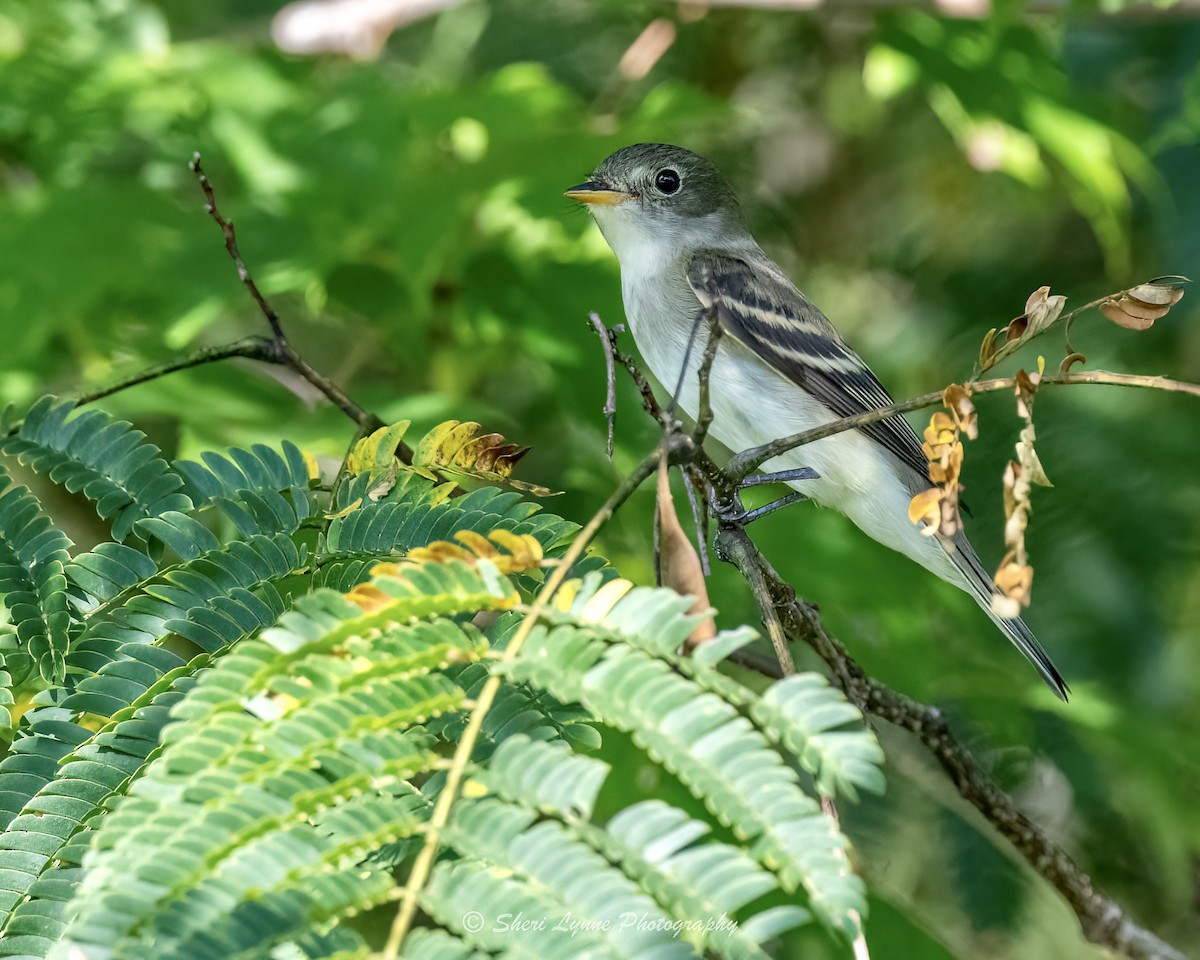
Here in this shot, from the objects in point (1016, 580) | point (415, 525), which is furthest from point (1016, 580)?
point (415, 525)

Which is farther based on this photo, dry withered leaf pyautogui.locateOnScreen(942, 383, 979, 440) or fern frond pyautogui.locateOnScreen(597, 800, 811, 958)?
dry withered leaf pyautogui.locateOnScreen(942, 383, 979, 440)

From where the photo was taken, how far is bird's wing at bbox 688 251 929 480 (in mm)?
3123

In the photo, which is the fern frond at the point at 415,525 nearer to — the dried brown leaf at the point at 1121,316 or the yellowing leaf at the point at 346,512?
the yellowing leaf at the point at 346,512

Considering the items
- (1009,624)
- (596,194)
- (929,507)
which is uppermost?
(596,194)

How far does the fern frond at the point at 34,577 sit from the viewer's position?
1519 millimetres

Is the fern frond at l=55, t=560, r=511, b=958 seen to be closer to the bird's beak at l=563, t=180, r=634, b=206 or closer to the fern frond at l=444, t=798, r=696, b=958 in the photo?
the fern frond at l=444, t=798, r=696, b=958

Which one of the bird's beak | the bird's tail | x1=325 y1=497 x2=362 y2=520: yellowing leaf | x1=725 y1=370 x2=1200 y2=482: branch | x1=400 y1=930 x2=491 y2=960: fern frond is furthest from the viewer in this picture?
the bird's beak

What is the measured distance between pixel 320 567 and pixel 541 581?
1.00 ft

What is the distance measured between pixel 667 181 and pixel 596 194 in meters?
0.43

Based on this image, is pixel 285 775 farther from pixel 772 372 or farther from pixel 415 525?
pixel 772 372

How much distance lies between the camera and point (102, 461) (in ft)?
5.96

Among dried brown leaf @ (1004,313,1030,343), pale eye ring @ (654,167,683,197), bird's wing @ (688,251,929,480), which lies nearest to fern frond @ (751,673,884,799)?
dried brown leaf @ (1004,313,1030,343)

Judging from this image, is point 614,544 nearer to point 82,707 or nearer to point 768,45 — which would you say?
point 82,707

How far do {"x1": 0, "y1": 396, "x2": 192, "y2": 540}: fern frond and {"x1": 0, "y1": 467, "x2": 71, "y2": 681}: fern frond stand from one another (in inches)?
3.4
